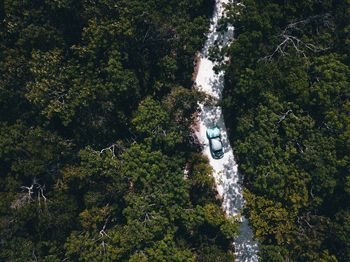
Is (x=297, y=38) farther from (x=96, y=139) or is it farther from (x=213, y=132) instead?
(x=96, y=139)

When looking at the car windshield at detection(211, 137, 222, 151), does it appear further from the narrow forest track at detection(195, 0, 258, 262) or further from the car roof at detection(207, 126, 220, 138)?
the narrow forest track at detection(195, 0, 258, 262)

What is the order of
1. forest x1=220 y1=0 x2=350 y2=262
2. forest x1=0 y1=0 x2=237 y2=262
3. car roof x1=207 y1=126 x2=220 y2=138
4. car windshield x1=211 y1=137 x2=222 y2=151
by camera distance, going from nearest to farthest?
1. forest x1=220 y1=0 x2=350 y2=262
2. forest x1=0 y1=0 x2=237 y2=262
3. car windshield x1=211 y1=137 x2=222 y2=151
4. car roof x1=207 y1=126 x2=220 y2=138

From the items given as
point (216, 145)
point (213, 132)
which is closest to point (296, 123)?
point (216, 145)

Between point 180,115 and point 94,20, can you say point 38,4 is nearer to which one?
point 94,20

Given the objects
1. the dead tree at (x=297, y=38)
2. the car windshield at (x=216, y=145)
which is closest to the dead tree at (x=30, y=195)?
the car windshield at (x=216, y=145)

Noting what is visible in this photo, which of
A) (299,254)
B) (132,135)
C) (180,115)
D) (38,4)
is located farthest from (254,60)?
(38,4)

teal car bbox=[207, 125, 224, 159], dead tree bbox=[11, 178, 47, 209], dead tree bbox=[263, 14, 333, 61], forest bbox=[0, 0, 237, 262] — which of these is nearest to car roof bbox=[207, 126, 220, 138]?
teal car bbox=[207, 125, 224, 159]
